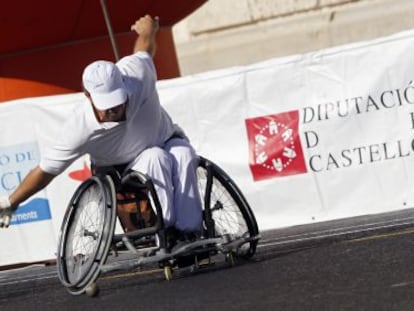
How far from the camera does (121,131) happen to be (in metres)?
7.46

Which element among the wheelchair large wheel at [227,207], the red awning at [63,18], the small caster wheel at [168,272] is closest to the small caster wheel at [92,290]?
the small caster wheel at [168,272]

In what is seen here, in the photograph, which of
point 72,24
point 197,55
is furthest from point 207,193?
point 197,55

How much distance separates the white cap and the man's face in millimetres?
34

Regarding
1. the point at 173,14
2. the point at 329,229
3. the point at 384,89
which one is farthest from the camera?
the point at 173,14

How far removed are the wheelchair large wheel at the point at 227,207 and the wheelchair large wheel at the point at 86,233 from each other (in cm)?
67

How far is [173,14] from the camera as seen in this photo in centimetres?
1499

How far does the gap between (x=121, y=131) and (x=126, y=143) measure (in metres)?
0.08

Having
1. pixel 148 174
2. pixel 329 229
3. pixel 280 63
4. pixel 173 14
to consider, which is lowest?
pixel 329 229

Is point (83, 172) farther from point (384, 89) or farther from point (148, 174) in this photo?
point (148, 174)

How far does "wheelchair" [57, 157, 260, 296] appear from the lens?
7270 mm

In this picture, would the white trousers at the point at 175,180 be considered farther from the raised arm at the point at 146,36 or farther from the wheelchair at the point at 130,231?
the raised arm at the point at 146,36

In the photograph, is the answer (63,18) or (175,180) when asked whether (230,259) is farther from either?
(63,18)

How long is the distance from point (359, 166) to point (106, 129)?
470 cm

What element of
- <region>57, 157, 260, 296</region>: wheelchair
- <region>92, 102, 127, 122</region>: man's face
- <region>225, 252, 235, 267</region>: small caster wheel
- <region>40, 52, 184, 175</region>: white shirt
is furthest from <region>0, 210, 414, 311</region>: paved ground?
<region>92, 102, 127, 122</region>: man's face
